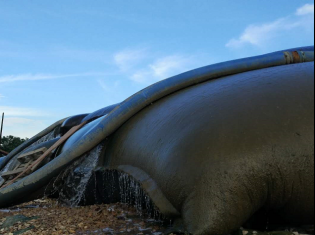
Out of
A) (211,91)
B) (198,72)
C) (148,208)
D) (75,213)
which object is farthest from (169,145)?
(75,213)

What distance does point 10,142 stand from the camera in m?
31.6

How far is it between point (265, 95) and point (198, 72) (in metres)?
1.74

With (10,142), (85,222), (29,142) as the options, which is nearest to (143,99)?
(85,222)

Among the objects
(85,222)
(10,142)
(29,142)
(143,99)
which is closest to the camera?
(85,222)

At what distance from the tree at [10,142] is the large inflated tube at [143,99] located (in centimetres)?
2574

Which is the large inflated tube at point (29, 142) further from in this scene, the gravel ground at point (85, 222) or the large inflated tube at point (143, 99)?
the gravel ground at point (85, 222)

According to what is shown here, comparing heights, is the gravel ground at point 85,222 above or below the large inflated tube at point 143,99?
below

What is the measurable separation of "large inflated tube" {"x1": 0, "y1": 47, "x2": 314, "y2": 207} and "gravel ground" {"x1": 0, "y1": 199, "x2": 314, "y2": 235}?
1.47 ft

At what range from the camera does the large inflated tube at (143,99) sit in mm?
4707

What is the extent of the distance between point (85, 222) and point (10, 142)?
28963mm

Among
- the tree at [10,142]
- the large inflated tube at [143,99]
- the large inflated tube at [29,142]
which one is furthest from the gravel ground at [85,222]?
the tree at [10,142]

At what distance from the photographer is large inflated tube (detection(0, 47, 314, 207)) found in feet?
15.4

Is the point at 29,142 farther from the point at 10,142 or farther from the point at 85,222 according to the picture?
the point at 10,142

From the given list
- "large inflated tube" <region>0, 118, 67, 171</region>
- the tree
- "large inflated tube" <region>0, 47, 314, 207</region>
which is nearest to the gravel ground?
"large inflated tube" <region>0, 47, 314, 207</region>
